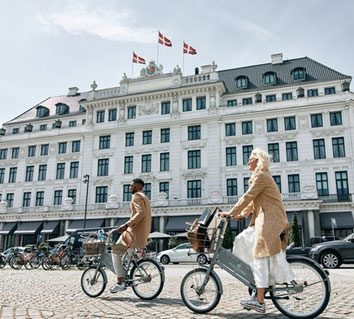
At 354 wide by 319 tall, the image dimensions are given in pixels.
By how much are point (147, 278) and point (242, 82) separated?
35.1m

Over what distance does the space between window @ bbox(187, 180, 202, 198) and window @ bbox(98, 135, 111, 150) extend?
1058cm

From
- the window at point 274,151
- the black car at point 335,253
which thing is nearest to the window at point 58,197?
the window at point 274,151

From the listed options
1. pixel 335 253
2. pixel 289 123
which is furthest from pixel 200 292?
pixel 289 123

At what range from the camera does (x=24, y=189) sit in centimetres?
4072

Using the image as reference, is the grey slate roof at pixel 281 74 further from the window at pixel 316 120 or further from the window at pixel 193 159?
the window at pixel 193 159

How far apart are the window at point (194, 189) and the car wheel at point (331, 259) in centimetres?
1989

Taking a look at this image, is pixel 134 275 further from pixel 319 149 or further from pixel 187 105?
pixel 187 105

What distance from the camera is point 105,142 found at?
128 ft

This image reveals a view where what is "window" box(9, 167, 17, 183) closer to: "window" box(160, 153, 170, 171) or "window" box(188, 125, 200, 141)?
"window" box(160, 153, 170, 171)

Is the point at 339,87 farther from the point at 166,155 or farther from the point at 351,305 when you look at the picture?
the point at 351,305

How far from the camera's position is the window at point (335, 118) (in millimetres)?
31872

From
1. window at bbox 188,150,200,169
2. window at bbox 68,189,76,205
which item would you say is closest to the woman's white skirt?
window at bbox 188,150,200,169

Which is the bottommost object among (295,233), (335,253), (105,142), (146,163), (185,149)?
(335,253)

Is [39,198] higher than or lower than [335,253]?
higher
